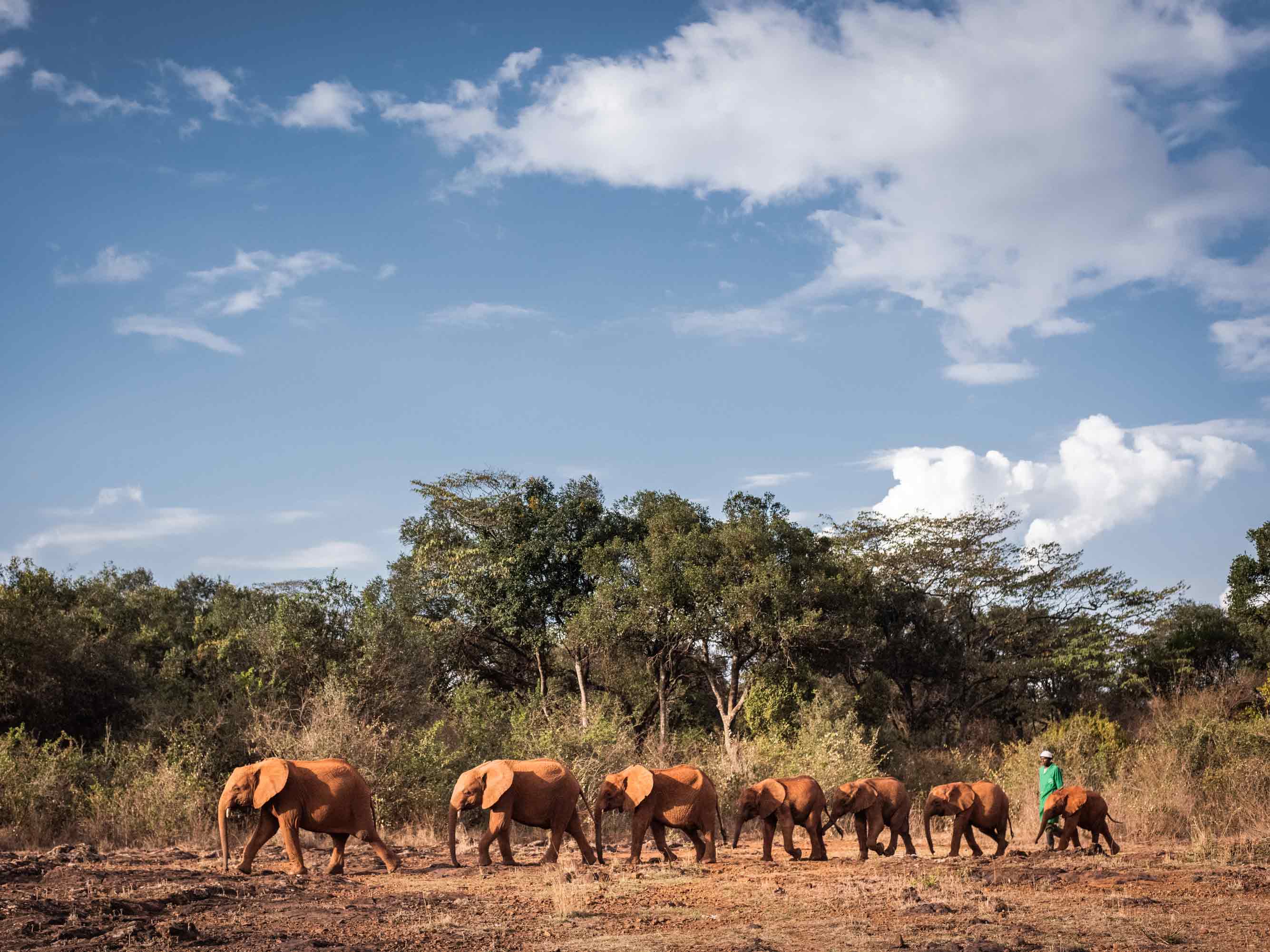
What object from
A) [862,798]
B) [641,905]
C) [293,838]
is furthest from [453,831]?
[862,798]

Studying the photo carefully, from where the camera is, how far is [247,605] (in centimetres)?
3275

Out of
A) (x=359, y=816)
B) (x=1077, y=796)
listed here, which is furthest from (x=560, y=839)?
(x=1077, y=796)

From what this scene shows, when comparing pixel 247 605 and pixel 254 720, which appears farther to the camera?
pixel 247 605

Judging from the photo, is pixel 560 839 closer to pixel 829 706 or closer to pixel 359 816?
pixel 359 816

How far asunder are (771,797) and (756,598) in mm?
13651

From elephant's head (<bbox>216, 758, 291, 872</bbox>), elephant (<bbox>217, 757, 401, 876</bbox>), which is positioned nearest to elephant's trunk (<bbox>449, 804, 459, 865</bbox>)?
elephant (<bbox>217, 757, 401, 876</bbox>)

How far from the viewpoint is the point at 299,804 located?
14.1 meters

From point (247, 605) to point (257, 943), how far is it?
81.3 ft

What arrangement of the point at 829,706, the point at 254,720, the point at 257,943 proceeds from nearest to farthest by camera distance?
the point at 257,943, the point at 254,720, the point at 829,706

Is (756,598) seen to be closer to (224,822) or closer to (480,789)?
(480,789)

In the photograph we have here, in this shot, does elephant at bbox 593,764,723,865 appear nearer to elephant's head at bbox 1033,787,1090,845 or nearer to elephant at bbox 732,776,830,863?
elephant at bbox 732,776,830,863

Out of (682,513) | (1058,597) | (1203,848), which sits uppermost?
(682,513)

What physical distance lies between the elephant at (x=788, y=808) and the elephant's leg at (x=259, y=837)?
23.0 ft

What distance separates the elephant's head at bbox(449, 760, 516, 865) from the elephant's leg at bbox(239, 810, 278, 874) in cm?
238
